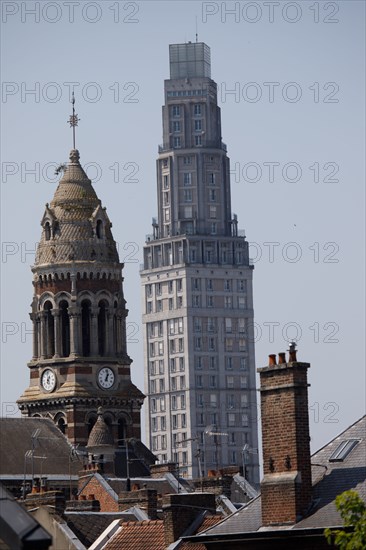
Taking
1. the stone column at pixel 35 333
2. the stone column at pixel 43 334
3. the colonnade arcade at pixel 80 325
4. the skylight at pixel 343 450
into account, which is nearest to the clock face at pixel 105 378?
the colonnade arcade at pixel 80 325

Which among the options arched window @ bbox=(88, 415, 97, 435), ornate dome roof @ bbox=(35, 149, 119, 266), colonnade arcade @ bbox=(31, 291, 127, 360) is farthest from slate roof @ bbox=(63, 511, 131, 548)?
ornate dome roof @ bbox=(35, 149, 119, 266)

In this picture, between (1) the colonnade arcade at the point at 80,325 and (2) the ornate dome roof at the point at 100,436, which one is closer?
(2) the ornate dome roof at the point at 100,436

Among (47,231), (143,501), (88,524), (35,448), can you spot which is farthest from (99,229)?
(88,524)

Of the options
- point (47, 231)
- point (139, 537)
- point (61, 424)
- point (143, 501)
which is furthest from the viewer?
point (47, 231)

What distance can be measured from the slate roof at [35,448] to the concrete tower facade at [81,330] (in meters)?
4.98

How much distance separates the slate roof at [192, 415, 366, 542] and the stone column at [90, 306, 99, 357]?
96.9 meters

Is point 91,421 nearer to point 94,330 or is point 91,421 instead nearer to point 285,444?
point 94,330

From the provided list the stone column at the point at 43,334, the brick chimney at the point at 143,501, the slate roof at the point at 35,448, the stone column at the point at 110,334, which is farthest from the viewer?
the stone column at the point at 43,334

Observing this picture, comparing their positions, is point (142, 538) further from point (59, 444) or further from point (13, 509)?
point (59, 444)

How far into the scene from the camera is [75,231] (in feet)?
468

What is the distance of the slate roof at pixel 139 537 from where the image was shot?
5488 cm

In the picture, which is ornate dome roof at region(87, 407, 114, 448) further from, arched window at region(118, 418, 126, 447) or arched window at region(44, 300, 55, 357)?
arched window at region(44, 300, 55, 357)

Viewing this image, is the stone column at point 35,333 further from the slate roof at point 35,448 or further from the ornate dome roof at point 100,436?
the ornate dome roof at point 100,436

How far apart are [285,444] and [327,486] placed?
115 centimetres
